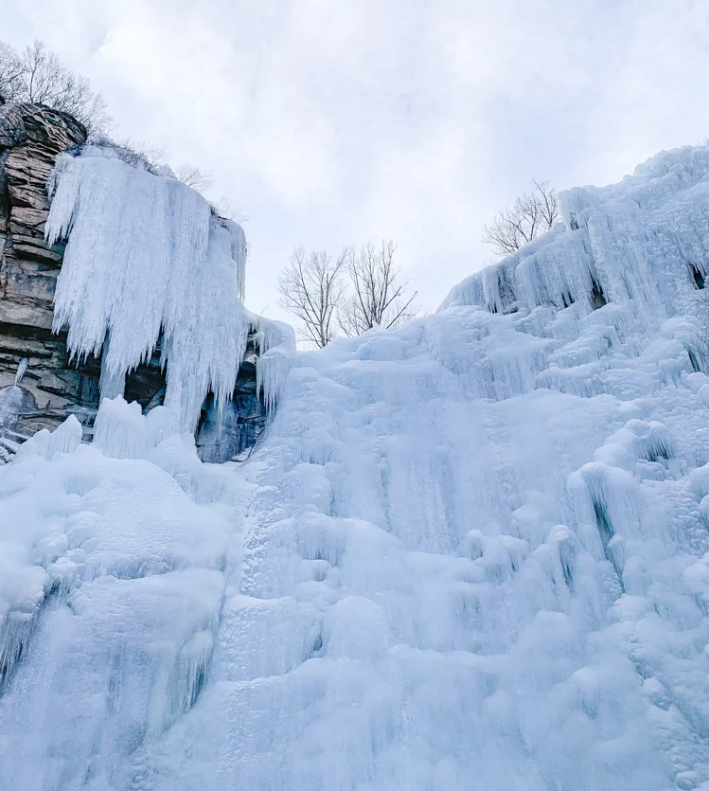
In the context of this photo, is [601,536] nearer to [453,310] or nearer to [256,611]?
[256,611]

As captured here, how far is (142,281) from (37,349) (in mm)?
1253

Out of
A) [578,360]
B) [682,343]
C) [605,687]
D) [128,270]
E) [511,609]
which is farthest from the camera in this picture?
[128,270]

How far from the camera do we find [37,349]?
532 cm

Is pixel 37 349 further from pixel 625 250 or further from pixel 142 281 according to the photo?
pixel 625 250

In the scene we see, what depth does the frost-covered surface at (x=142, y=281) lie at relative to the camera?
17.7 ft

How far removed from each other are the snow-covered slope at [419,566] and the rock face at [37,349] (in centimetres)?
48

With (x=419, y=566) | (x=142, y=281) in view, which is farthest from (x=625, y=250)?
(x=142, y=281)

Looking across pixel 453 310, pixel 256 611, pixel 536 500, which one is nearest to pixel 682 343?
pixel 536 500

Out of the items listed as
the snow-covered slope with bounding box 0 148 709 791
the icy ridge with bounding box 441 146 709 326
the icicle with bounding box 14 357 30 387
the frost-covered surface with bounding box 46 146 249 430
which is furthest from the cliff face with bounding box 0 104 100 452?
the icy ridge with bounding box 441 146 709 326

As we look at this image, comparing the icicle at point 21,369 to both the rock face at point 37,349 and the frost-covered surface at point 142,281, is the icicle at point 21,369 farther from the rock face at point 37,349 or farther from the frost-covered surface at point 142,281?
the frost-covered surface at point 142,281

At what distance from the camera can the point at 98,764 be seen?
10.2ft

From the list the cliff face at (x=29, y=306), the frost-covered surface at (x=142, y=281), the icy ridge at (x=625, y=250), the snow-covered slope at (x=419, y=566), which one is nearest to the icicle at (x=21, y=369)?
the cliff face at (x=29, y=306)

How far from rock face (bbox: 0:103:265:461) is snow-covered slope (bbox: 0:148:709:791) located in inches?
19.0

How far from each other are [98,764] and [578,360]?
492 cm
